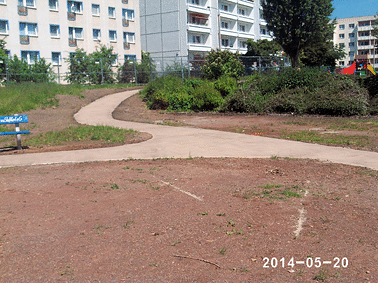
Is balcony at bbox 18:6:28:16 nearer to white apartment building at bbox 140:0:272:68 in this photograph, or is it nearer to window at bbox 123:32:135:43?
window at bbox 123:32:135:43

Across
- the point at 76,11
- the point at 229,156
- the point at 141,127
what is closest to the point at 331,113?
the point at 141,127

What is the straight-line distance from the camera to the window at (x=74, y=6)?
5113cm

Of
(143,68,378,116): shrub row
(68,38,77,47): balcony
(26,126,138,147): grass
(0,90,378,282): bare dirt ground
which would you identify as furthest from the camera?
(68,38,77,47): balcony

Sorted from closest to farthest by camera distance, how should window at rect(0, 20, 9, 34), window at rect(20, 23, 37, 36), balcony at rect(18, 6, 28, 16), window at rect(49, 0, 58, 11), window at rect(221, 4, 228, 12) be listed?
window at rect(0, 20, 9, 34), balcony at rect(18, 6, 28, 16), window at rect(20, 23, 37, 36), window at rect(49, 0, 58, 11), window at rect(221, 4, 228, 12)

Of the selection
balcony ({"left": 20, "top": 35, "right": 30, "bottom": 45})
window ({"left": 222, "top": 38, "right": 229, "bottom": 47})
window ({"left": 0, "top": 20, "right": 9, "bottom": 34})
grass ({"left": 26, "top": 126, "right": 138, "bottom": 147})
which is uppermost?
Answer: window ({"left": 222, "top": 38, "right": 229, "bottom": 47})

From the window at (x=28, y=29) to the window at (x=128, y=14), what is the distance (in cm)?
1438

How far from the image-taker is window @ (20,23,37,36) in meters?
46.3

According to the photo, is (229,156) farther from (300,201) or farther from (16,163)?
(16,163)

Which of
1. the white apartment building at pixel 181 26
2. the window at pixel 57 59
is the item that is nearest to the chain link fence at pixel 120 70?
the window at pixel 57 59

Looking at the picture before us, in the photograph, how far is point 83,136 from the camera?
41.2 feet

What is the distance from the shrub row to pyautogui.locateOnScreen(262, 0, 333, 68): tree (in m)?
26.0

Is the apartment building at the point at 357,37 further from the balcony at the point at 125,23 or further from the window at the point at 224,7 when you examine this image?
the balcony at the point at 125,23

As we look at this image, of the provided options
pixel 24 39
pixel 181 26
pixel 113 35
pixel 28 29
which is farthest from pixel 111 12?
pixel 24 39

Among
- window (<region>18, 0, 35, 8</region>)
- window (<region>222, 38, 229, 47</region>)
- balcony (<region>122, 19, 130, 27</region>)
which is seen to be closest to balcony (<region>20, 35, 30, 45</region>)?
window (<region>18, 0, 35, 8</region>)
